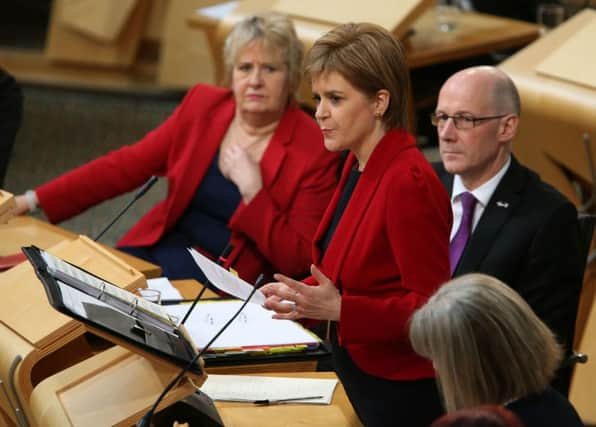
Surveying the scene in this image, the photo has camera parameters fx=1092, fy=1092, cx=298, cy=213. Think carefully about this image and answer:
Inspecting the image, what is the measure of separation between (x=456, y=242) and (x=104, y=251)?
0.99m

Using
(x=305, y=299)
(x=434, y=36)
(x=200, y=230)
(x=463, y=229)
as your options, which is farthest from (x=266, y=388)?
(x=434, y=36)

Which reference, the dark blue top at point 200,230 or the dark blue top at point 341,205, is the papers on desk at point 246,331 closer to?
the dark blue top at point 341,205

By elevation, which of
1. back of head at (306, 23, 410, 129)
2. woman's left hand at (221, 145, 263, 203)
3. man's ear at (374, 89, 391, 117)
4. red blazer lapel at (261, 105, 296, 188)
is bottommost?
woman's left hand at (221, 145, 263, 203)

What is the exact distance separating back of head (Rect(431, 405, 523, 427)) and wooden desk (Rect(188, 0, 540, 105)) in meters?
3.33

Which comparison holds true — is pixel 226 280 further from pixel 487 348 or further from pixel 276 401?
pixel 487 348

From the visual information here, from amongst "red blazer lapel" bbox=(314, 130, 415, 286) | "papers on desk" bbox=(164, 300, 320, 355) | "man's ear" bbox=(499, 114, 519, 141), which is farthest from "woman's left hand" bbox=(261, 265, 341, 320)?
"man's ear" bbox=(499, 114, 519, 141)

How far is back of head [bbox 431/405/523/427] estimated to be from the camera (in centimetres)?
157

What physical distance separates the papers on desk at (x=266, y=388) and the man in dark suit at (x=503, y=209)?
0.67m

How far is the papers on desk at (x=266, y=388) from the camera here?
2.42 m

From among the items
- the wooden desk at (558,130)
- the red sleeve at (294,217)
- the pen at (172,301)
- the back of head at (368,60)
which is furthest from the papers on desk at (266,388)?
the wooden desk at (558,130)

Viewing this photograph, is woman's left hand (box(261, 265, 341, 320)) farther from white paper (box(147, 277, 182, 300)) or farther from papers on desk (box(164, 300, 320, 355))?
white paper (box(147, 277, 182, 300))

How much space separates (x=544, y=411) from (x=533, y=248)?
3.47 feet

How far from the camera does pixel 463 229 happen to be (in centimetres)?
307

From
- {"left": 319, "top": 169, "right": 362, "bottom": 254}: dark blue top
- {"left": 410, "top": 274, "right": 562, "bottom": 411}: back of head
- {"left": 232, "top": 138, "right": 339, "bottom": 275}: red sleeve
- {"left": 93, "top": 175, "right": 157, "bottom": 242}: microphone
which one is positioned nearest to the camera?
{"left": 410, "top": 274, "right": 562, "bottom": 411}: back of head
